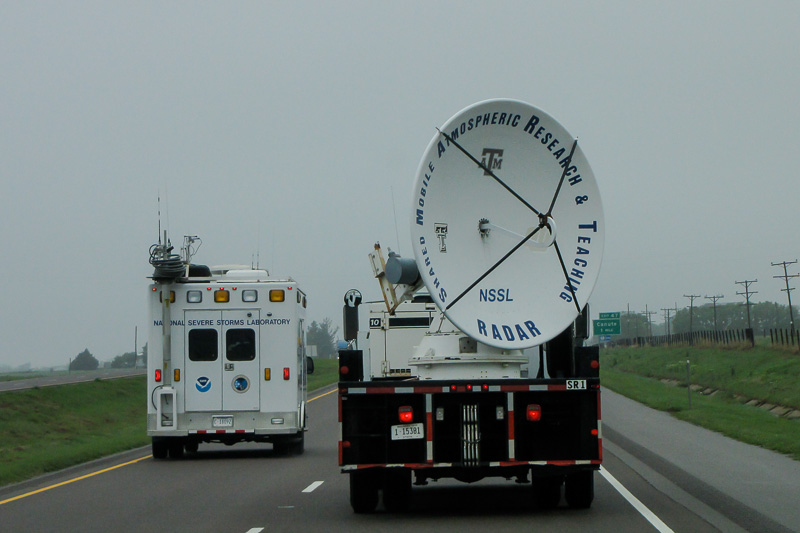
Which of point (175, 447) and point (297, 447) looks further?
point (297, 447)

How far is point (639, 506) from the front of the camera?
12805 mm

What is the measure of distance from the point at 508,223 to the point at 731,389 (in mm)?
38474

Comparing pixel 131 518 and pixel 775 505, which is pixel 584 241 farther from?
pixel 131 518

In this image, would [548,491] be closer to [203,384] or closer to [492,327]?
[492,327]

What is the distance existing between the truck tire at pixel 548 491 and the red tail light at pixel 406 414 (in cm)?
188

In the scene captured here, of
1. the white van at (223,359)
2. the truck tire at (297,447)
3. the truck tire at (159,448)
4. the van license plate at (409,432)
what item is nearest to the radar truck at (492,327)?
the van license plate at (409,432)

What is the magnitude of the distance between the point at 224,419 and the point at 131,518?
25.4 feet

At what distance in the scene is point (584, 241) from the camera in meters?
13.0

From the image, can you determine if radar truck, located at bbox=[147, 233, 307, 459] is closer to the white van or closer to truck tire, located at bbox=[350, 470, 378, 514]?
the white van

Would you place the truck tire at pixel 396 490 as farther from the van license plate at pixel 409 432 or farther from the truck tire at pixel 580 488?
the truck tire at pixel 580 488

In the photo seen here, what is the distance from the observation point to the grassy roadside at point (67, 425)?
803 inches

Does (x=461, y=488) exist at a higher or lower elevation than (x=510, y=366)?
lower

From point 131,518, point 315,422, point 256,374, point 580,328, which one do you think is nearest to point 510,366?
point 580,328

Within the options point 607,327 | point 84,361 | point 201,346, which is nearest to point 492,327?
point 201,346
